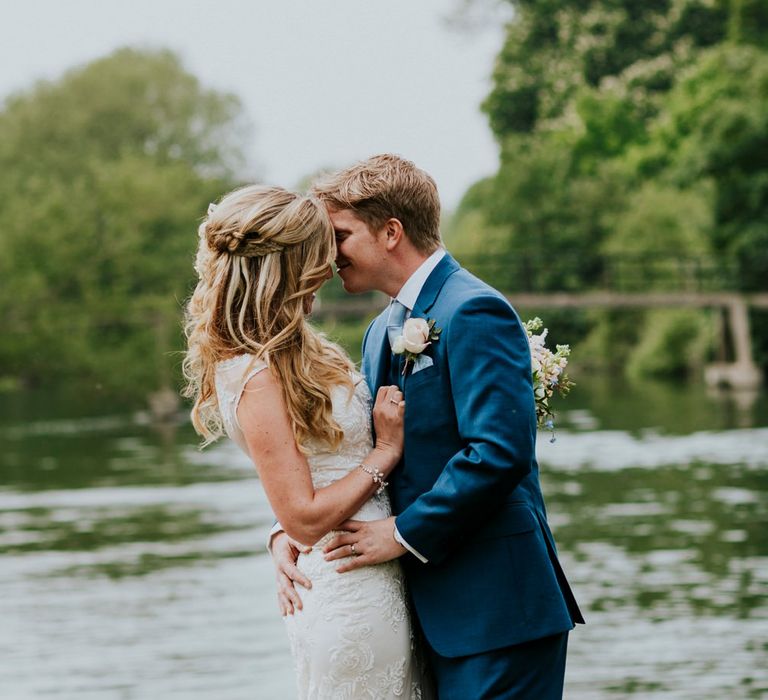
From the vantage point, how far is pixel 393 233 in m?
3.44

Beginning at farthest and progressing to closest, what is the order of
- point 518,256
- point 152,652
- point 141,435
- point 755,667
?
point 518,256, point 141,435, point 152,652, point 755,667

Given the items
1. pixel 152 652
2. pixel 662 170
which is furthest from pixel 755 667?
pixel 662 170

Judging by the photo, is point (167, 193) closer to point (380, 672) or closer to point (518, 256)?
point (518, 256)

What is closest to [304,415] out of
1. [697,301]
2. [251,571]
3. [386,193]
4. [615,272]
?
[386,193]

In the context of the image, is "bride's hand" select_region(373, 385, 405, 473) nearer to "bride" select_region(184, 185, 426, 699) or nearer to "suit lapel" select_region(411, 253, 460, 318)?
"bride" select_region(184, 185, 426, 699)

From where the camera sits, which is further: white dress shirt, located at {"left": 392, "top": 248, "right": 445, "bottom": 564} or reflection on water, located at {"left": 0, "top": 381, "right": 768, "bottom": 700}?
reflection on water, located at {"left": 0, "top": 381, "right": 768, "bottom": 700}

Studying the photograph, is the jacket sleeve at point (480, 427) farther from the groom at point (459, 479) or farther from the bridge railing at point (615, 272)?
the bridge railing at point (615, 272)

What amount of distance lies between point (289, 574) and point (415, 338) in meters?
0.64

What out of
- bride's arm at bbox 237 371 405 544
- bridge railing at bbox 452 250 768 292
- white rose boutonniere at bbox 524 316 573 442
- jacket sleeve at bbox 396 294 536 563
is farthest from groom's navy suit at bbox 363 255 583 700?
bridge railing at bbox 452 250 768 292

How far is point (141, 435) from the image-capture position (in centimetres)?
3491

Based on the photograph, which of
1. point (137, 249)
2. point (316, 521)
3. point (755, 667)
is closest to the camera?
point (316, 521)

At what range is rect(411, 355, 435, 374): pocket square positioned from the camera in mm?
3355

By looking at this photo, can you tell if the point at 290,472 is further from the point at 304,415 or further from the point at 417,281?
the point at 417,281

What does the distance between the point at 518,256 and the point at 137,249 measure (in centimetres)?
1334
